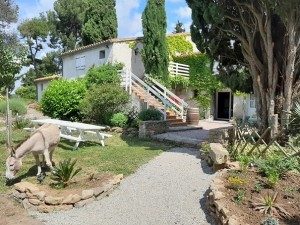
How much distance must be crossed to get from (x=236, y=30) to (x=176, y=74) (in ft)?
36.8

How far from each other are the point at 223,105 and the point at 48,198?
19526 mm

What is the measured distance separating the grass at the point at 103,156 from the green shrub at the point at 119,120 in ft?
7.19

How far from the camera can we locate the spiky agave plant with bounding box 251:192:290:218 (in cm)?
545

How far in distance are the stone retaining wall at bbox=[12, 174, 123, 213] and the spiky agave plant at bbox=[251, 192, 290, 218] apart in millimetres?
3507

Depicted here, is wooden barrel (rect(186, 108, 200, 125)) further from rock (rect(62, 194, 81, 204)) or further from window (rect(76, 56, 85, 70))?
rock (rect(62, 194, 81, 204))

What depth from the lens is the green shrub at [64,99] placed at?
18438 mm

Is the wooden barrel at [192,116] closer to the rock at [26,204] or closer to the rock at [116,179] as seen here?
the rock at [116,179]

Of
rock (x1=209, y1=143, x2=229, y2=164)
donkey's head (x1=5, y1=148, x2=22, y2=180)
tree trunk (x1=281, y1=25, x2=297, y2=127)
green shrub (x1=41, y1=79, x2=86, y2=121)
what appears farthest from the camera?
green shrub (x1=41, y1=79, x2=86, y2=121)

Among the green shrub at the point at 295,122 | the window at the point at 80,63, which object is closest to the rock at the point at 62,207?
the green shrub at the point at 295,122

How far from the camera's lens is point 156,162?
980 cm

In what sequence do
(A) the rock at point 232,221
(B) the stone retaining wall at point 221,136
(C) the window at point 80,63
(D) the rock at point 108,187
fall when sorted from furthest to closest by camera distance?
(C) the window at point 80,63
(B) the stone retaining wall at point 221,136
(D) the rock at point 108,187
(A) the rock at point 232,221

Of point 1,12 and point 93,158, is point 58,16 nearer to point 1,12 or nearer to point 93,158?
point 1,12

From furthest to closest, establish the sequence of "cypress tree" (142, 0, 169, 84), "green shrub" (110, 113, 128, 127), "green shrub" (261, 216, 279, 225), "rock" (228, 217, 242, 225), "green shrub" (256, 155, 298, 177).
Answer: "cypress tree" (142, 0, 169, 84), "green shrub" (110, 113, 128, 127), "green shrub" (256, 155, 298, 177), "rock" (228, 217, 242, 225), "green shrub" (261, 216, 279, 225)

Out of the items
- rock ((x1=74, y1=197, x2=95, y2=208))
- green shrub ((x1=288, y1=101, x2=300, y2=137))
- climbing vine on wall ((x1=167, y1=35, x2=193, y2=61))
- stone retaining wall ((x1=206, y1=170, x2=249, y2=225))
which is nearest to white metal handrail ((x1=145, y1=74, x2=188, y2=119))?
climbing vine on wall ((x1=167, y1=35, x2=193, y2=61))
